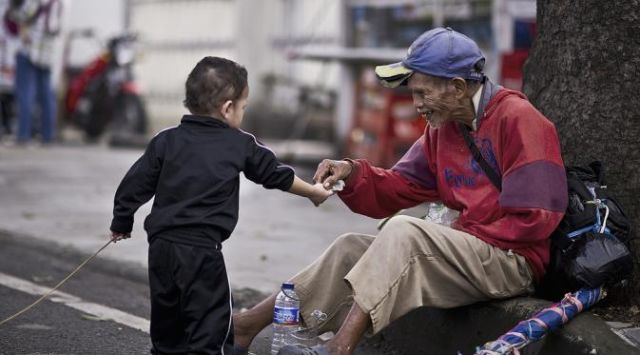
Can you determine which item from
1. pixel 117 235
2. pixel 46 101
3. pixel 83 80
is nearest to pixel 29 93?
pixel 46 101

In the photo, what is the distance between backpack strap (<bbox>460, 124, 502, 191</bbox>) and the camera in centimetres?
403

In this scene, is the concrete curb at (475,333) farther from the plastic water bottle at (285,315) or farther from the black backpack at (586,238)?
the plastic water bottle at (285,315)

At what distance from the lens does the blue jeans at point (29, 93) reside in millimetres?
12898

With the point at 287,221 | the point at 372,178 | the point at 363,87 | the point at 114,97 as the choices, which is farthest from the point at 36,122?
the point at 372,178

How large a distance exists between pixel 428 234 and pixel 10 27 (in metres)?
10.4

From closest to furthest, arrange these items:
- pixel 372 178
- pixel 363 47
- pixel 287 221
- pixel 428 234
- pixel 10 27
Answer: pixel 428 234 → pixel 372 178 → pixel 287 221 → pixel 363 47 → pixel 10 27

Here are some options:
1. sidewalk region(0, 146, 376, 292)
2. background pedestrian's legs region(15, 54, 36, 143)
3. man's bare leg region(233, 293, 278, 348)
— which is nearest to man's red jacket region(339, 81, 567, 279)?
man's bare leg region(233, 293, 278, 348)

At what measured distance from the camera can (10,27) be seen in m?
13.3

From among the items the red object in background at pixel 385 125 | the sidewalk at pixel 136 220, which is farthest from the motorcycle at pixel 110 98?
the red object in background at pixel 385 125

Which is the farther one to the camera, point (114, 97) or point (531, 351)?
point (114, 97)

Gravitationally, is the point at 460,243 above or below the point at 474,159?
below

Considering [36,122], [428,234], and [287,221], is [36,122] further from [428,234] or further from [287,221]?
[428,234]

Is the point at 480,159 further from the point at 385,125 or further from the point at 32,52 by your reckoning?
the point at 32,52

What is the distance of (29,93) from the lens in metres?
13.0
